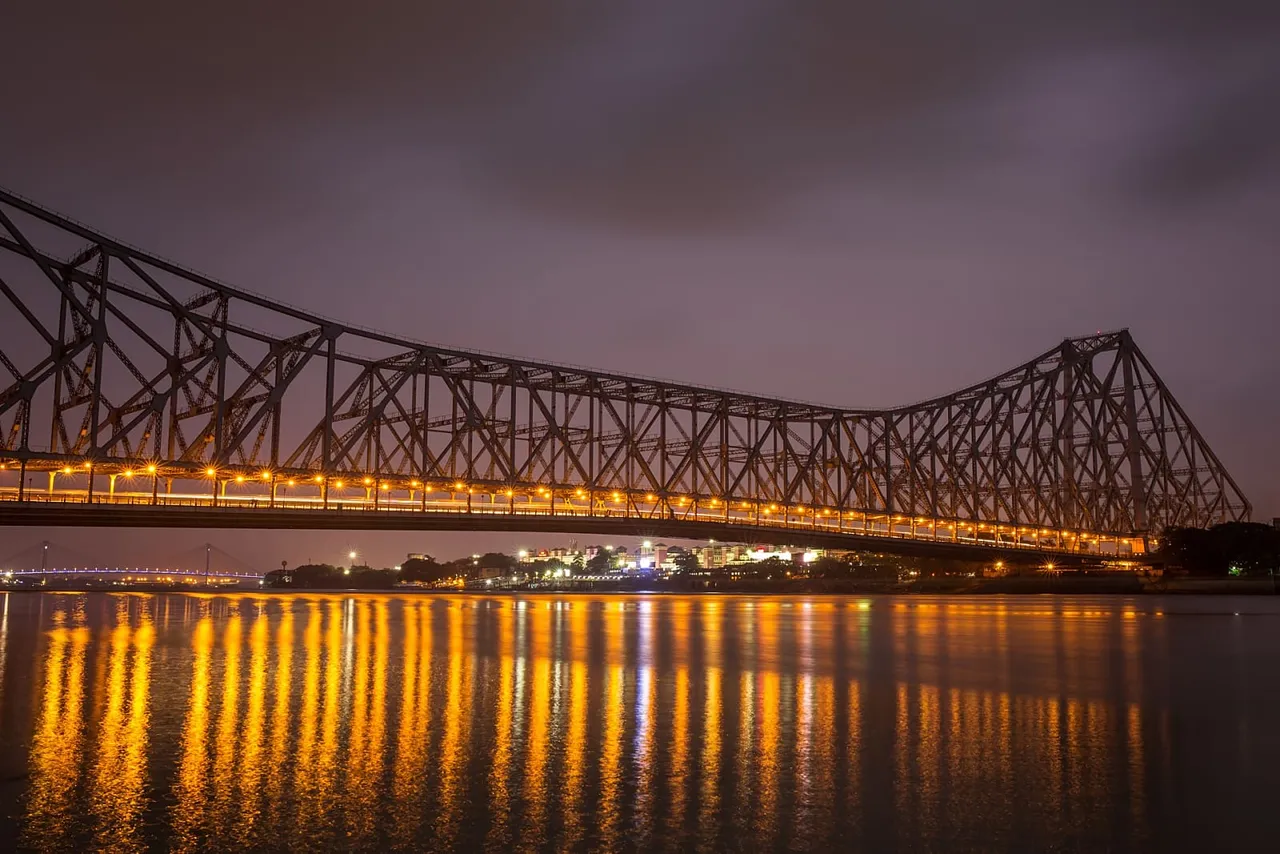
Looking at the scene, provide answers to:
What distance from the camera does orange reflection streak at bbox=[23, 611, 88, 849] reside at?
8.43 meters

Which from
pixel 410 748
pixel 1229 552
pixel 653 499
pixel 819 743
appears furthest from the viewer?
pixel 1229 552

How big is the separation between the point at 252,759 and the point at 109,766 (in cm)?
138

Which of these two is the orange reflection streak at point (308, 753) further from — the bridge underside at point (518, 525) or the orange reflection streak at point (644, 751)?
the bridge underside at point (518, 525)

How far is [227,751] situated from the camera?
37.9ft

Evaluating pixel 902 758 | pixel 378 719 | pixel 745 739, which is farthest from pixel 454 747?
pixel 902 758

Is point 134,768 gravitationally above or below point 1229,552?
below

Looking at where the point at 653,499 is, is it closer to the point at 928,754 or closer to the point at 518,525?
the point at 518,525

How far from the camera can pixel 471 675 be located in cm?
1944

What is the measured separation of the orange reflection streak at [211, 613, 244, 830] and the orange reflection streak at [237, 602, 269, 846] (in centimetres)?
8

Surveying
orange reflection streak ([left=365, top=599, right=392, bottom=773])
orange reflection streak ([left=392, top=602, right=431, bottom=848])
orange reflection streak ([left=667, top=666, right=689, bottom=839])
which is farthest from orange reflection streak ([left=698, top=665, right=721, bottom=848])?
orange reflection streak ([left=365, top=599, right=392, bottom=773])

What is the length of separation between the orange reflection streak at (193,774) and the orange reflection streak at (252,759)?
0.33 metres

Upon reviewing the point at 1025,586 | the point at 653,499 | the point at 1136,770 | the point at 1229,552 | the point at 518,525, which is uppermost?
the point at 653,499

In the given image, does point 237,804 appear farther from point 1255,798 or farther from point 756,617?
point 756,617

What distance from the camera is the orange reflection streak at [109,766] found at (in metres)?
8.40
